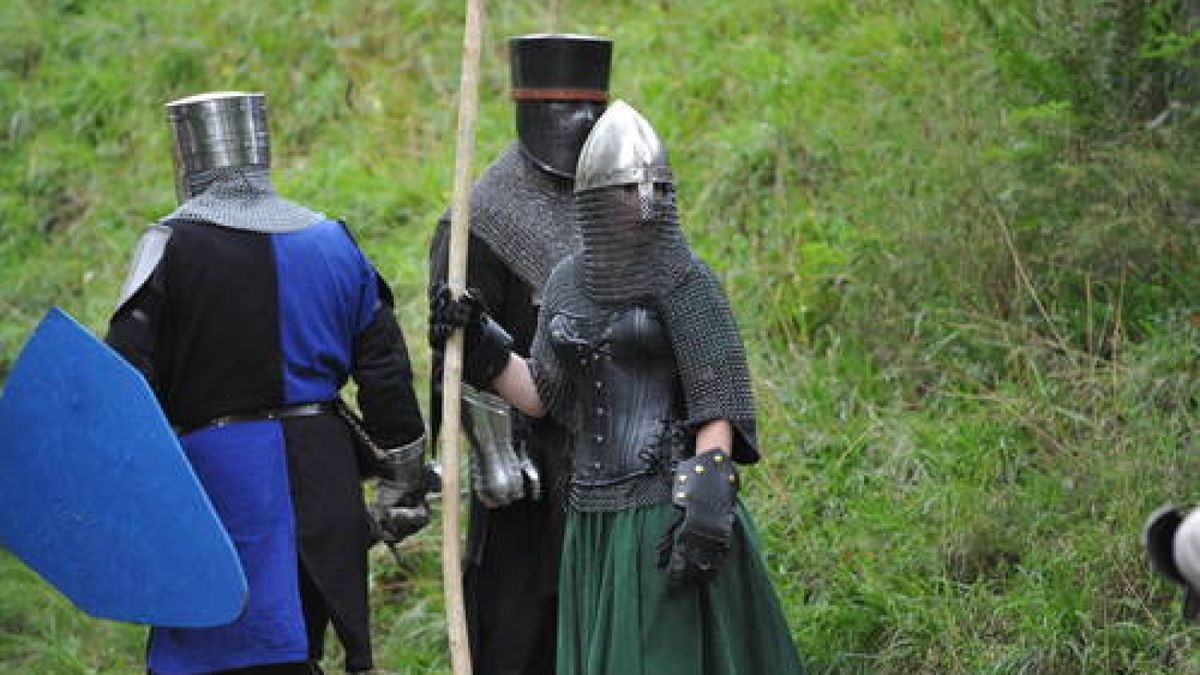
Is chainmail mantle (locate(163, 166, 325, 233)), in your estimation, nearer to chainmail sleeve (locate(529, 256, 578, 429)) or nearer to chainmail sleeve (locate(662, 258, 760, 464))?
chainmail sleeve (locate(529, 256, 578, 429))

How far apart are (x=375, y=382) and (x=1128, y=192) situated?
249cm

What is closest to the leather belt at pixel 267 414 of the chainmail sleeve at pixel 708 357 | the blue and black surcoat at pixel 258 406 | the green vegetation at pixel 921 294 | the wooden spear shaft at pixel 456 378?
the blue and black surcoat at pixel 258 406

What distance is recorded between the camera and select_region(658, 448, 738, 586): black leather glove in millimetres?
4090

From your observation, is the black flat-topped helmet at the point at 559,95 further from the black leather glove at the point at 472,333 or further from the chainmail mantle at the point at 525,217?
the black leather glove at the point at 472,333

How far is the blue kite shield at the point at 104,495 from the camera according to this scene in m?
4.47

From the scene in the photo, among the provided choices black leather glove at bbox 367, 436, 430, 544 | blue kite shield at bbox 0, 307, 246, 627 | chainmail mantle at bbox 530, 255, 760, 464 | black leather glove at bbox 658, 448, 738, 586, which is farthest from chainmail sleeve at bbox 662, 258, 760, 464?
blue kite shield at bbox 0, 307, 246, 627

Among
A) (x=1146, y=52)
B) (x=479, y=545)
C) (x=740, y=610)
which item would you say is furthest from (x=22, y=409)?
(x=1146, y=52)

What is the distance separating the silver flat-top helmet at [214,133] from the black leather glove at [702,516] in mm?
1400

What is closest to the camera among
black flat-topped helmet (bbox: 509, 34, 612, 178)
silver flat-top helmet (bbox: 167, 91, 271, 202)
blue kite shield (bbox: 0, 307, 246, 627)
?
blue kite shield (bbox: 0, 307, 246, 627)

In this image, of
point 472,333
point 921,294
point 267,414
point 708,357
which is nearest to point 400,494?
point 267,414

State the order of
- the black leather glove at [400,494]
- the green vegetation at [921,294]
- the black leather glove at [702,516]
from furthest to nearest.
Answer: the green vegetation at [921,294], the black leather glove at [400,494], the black leather glove at [702,516]

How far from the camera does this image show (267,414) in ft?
15.5

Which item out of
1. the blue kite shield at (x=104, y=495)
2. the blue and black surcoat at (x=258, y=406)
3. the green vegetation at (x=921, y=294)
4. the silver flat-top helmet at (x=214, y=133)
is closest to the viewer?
the blue kite shield at (x=104, y=495)

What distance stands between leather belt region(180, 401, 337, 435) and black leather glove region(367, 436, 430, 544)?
233mm
